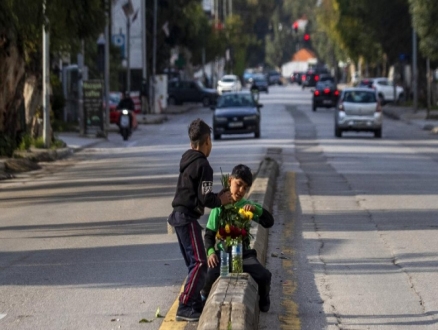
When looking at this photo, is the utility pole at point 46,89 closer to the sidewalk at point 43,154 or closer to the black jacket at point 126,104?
the sidewalk at point 43,154


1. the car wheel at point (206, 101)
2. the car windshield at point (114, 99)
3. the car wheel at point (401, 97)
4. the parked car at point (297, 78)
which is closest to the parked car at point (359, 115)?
the car windshield at point (114, 99)

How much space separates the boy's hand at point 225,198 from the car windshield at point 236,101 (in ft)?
97.4

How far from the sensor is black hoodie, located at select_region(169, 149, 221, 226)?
8.36 meters

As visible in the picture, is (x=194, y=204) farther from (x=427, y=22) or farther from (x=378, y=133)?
(x=427, y=22)

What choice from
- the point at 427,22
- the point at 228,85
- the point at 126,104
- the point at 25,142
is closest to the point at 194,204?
the point at 25,142

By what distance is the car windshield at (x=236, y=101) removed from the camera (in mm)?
38438

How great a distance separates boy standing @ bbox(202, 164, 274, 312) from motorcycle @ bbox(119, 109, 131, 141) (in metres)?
29.6

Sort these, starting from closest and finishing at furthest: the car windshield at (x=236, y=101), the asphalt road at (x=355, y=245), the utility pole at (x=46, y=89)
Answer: the asphalt road at (x=355, y=245) < the utility pole at (x=46, y=89) < the car windshield at (x=236, y=101)

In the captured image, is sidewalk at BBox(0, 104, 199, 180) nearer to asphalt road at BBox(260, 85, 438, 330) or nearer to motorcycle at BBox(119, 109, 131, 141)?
motorcycle at BBox(119, 109, 131, 141)

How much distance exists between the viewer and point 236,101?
1531 inches

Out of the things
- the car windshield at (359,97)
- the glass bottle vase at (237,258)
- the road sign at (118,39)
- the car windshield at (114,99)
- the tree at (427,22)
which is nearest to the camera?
the glass bottle vase at (237,258)

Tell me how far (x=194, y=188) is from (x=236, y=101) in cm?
3051

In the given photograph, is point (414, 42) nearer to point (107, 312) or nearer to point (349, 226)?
point (349, 226)

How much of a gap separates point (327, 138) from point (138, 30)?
23395 mm
